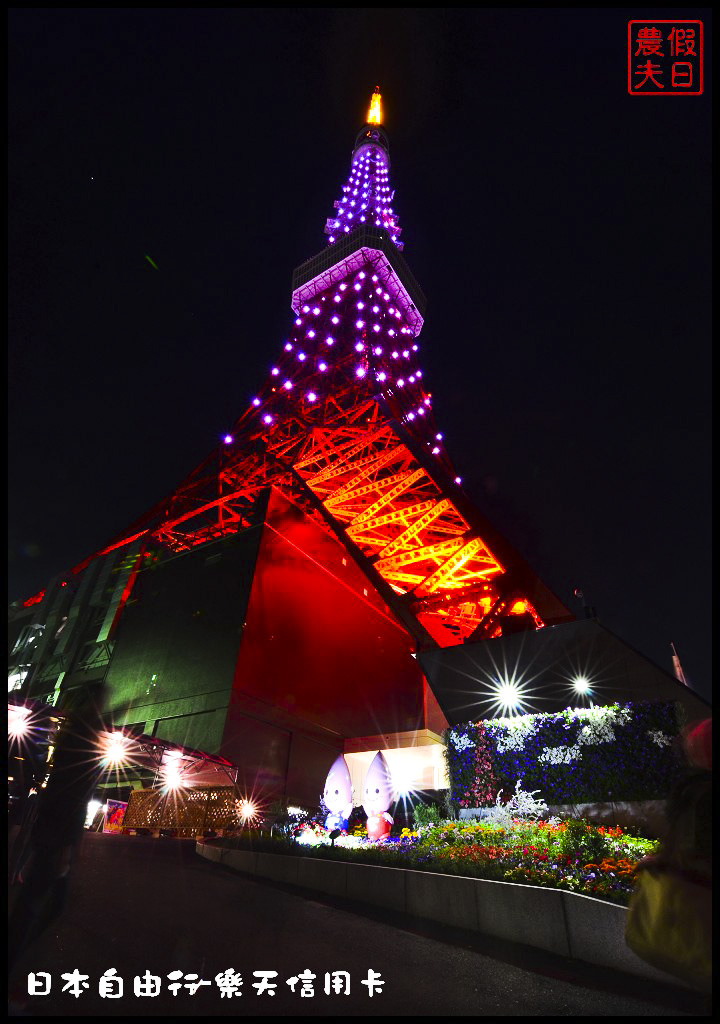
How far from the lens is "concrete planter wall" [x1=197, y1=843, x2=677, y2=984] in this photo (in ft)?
19.5

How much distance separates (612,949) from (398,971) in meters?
2.43

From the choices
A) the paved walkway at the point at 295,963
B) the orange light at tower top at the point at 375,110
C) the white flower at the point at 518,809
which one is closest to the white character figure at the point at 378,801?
the white flower at the point at 518,809

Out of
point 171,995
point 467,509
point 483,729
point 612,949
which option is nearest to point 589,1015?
point 612,949

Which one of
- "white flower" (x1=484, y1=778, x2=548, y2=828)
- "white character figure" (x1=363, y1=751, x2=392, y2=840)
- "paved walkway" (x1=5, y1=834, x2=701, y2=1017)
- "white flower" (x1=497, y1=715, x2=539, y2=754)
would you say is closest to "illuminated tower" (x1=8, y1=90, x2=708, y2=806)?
"white flower" (x1=497, y1=715, x2=539, y2=754)

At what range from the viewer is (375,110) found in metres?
65.5

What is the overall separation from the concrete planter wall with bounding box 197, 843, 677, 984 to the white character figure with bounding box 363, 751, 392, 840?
3.02 metres

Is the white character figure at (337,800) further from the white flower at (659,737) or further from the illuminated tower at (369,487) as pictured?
the illuminated tower at (369,487)

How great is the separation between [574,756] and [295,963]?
9296 mm

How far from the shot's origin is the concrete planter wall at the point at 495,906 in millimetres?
5957

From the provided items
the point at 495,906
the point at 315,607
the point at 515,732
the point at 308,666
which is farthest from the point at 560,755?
the point at 315,607

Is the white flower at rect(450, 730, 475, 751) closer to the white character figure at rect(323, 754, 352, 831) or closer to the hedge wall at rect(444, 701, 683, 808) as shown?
the hedge wall at rect(444, 701, 683, 808)

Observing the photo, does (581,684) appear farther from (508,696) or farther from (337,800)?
(337,800)

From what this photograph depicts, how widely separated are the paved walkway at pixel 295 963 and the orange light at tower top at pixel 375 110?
253ft

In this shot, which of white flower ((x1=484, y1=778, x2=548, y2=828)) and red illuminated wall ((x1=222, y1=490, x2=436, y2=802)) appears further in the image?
red illuminated wall ((x1=222, y1=490, x2=436, y2=802))
